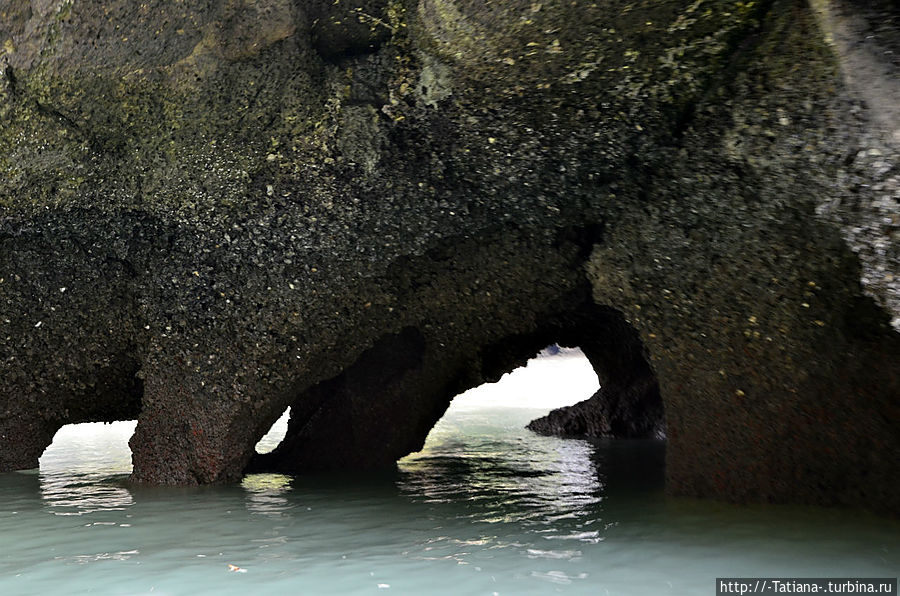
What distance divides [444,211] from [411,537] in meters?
2.29

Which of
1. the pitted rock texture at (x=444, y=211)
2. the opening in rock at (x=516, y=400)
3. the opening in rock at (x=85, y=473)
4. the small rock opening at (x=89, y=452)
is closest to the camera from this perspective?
the pitted rock texture at (x=444, y=211)

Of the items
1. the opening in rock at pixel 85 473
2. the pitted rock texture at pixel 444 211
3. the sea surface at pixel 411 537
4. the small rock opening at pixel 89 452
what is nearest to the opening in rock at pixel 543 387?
the small rock opening at pixel 89 452

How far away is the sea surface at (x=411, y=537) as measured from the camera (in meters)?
3.70

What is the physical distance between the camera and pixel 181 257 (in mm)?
6203

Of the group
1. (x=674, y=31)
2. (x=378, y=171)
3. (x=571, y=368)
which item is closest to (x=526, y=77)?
(x=674, y=31)

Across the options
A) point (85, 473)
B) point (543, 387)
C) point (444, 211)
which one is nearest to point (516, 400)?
point (543, 387)

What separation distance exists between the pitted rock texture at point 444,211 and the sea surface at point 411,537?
600mm

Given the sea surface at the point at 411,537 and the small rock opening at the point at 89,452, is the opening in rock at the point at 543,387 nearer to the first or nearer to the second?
the small rock opening at the point at 89,452

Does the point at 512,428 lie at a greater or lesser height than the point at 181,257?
lesser

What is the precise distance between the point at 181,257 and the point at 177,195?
1.83 ft

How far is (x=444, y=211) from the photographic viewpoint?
5.82m

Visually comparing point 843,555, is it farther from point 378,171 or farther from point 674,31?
point 378,171

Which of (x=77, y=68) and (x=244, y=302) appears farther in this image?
(x=244, y=302)

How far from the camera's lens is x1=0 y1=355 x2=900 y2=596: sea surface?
370 centimetres
